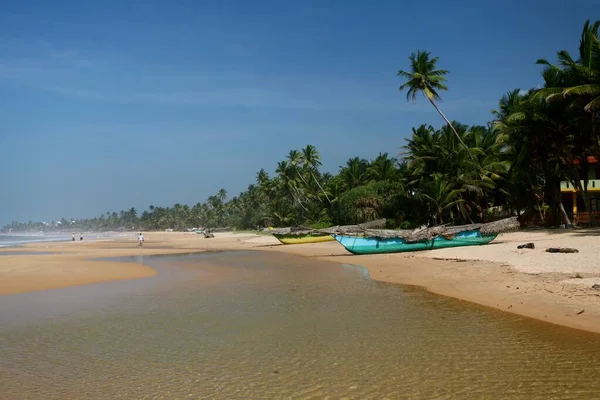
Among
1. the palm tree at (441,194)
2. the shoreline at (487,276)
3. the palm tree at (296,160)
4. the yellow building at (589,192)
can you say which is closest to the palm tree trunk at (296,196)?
the palm tree at (296,160)

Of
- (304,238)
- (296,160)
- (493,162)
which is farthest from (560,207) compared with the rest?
(296,160)

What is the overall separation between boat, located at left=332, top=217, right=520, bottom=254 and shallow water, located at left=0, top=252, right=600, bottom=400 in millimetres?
11110

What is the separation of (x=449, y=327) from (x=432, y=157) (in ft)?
92.9

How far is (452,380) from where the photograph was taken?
5.92m

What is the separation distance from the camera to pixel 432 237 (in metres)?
23.4

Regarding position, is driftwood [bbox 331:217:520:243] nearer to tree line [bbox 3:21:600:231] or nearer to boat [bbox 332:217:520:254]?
boat [bbox 332:217:520:254]

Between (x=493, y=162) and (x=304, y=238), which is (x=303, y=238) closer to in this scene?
(x=304, y=238)

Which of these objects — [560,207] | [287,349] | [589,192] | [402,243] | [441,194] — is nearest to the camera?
[287,349]

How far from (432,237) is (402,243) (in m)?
1.53

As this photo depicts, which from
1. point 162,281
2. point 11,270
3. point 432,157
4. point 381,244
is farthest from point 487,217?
point 11,270

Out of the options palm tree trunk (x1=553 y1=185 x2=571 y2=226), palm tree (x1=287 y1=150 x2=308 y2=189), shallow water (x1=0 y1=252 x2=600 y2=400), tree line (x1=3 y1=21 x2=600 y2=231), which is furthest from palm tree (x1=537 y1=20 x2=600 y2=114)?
palm tree (x1=287 y1=150 x2=308 y2=189)

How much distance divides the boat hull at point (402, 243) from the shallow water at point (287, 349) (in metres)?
11.3

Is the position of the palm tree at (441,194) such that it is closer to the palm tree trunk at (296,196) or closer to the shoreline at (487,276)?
the shoreline at (487,276)

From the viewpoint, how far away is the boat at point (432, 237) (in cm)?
2319
